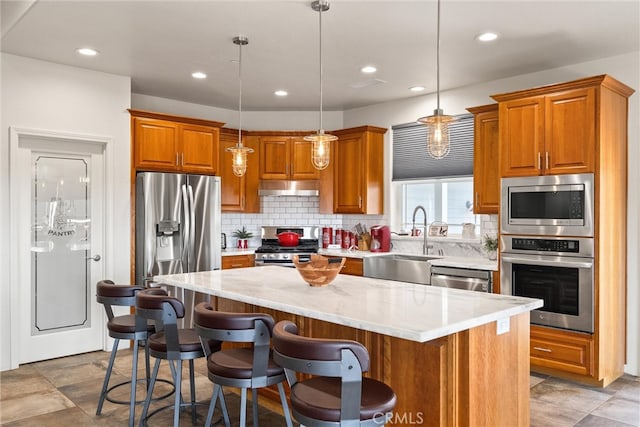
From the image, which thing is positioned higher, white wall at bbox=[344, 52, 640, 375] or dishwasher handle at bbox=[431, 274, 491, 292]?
white wall at bbox=[344, 52, 640, 375]

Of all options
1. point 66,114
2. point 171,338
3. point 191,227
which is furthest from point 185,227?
point 171,338

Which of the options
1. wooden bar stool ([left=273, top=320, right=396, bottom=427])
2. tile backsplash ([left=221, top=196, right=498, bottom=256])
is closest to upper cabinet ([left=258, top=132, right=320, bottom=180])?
tile backsplash ([left=221, top=196, right=498, bottom=256])

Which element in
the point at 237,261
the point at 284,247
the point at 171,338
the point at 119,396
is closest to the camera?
the point at 171,338

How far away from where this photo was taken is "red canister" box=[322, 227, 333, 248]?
6556 mm

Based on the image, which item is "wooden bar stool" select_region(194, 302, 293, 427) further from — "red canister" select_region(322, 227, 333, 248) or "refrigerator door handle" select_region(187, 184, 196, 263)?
"red canister" select_region(322, 227, 333, 248)

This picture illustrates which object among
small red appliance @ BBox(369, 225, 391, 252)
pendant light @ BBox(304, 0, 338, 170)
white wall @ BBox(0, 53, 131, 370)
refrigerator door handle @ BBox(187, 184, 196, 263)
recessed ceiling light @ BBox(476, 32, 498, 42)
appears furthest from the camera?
small red appliance @ BBox(369, 225, 391, 252)

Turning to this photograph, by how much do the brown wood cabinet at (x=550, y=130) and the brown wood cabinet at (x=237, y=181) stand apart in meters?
3.15

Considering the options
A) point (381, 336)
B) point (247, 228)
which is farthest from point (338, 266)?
point (247, 228)

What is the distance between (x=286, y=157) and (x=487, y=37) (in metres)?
3.15

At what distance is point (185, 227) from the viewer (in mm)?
5203

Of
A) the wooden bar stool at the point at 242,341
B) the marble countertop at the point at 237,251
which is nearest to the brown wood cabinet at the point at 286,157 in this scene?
the marble countertop at the point at 237,251

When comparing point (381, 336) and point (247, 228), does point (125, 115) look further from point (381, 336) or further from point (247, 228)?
point (381, 336)

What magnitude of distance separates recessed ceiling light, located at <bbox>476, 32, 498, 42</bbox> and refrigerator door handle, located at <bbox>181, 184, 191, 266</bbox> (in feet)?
10.3

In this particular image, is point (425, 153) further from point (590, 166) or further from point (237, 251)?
point (237, 251)
